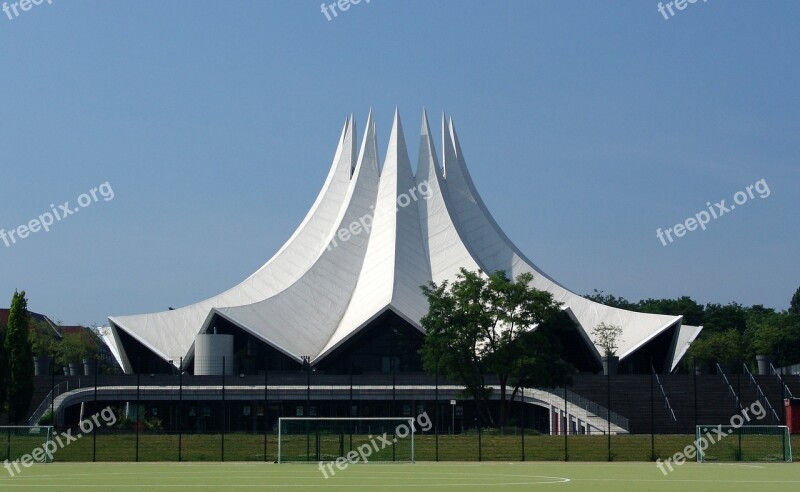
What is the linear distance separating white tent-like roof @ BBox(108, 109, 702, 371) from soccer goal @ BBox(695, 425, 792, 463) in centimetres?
1921

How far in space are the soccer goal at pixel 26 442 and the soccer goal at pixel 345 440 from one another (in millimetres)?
5753

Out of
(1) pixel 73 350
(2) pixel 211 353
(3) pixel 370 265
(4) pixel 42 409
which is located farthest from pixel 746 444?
(1) pixel 73 350

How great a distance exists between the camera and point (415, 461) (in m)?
28.1

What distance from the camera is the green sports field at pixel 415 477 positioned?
63.6 ft

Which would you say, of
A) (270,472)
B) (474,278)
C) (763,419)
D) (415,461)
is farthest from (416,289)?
(270,472)

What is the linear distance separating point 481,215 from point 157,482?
3970 cm

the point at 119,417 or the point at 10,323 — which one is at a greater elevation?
the point at 10,323

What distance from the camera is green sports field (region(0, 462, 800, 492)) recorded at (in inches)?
763

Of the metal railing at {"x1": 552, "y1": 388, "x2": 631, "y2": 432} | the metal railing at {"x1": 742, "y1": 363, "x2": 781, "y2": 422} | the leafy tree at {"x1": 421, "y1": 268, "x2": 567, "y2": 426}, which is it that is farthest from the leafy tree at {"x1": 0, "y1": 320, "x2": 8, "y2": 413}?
the metal railing at {"x1": 742, "y1": 363, "x2": 781, "y2": 422}

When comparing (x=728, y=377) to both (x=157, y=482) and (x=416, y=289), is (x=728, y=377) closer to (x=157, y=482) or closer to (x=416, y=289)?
(x=416, y=289)

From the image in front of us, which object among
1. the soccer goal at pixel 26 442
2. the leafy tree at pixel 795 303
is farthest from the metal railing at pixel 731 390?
the leafy tree at pixel 795 303

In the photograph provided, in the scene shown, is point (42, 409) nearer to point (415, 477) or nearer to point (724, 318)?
point (415, 477)

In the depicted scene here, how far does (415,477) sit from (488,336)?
15879 mm

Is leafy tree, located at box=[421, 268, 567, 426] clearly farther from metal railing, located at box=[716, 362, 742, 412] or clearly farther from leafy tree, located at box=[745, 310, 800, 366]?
leafy tree, located at box=[745, 310, 800, 366]
